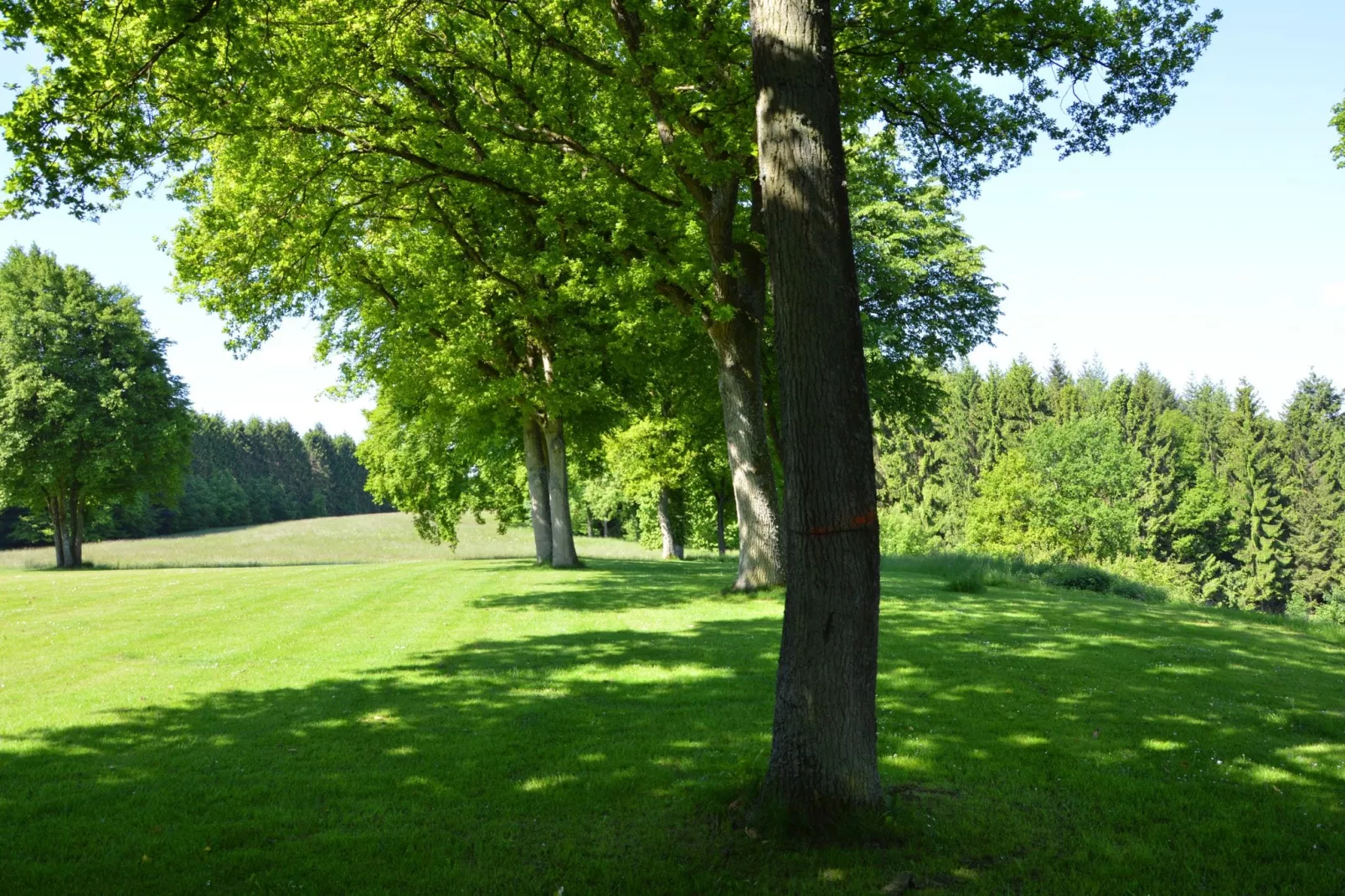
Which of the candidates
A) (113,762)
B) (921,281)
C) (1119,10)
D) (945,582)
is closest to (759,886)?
(113,762)

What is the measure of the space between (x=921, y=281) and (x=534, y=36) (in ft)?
54.1

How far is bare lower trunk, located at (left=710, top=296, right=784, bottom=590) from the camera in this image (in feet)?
55.2

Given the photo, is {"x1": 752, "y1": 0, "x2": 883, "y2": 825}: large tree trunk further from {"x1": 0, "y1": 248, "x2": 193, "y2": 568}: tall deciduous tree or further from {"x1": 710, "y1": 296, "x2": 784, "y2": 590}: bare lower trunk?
{"x1": 0, "y1": 248, "x2": 193, "y2": 568}: tall deciduous tree

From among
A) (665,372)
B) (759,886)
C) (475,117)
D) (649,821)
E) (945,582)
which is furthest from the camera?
(665,372)

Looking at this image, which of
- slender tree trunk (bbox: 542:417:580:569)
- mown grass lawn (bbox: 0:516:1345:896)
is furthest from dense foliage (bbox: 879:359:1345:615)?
mown grass lawn (bbox: 0:516:1345:896)

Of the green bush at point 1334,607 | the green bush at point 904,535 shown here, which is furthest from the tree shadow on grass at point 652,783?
the green bush at point 904,535

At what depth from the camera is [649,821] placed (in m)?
5.51

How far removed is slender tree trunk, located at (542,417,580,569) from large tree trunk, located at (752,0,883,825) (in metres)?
21.1

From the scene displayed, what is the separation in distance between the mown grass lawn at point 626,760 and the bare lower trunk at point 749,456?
283cm

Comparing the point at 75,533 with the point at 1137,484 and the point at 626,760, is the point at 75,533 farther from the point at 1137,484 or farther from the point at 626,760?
the point at 1137,484

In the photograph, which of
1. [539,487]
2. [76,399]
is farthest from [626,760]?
[76,399]

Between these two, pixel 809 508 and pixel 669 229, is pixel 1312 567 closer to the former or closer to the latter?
pixel 669 229

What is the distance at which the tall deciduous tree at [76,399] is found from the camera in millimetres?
37875

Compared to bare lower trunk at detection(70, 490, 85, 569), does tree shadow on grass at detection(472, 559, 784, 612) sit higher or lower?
lower
